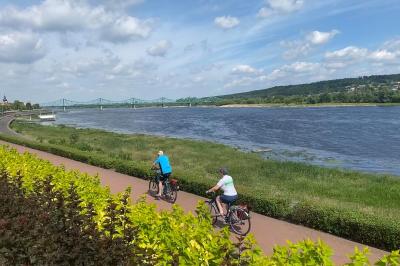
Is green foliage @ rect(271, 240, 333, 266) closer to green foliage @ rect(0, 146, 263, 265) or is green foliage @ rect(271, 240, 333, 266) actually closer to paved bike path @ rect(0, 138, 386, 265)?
green foliage @ rect(0, 146, 263, 265)

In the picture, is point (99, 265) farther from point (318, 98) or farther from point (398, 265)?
point (318, 98)

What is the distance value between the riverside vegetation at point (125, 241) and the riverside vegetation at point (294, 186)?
7439mm

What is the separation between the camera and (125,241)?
5.98 m

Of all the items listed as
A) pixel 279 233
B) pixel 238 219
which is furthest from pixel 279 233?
pixel 238 219

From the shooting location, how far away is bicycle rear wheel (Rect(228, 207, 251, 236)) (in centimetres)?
1200

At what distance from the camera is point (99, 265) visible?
5.34m

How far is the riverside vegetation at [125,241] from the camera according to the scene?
4.89m

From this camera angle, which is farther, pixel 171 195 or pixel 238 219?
pixel 171 195

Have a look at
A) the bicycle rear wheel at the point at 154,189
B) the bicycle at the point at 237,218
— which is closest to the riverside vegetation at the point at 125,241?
the bicycle at the point at 237,218

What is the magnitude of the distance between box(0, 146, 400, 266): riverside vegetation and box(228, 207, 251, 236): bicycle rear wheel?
4.85 m

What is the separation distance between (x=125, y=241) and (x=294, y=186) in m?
17.7

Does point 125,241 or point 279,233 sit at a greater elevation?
point 125,241

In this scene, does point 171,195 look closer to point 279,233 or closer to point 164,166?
point 164,166

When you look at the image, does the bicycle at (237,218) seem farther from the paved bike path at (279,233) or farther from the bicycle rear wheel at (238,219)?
the paved bike path at (279,233)
